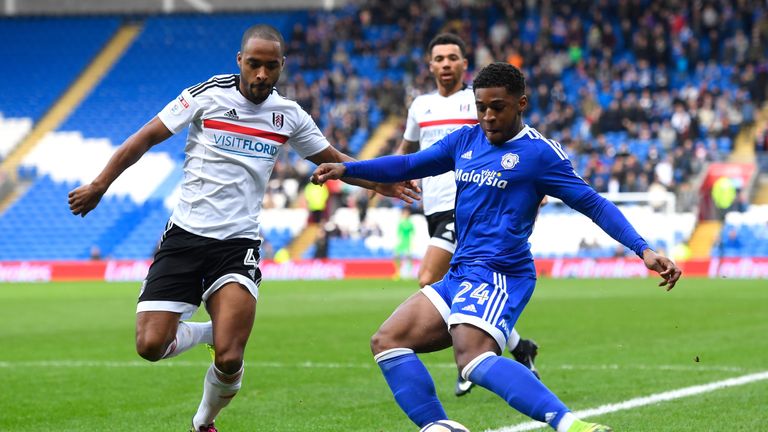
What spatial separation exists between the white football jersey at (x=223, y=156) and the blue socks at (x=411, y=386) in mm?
1520

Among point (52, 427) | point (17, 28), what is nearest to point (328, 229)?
point (17, 28)

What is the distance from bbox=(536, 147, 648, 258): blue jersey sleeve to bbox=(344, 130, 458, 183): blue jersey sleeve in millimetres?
642

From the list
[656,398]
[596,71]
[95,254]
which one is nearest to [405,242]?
[596,71]

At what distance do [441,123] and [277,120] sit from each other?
3.18 m

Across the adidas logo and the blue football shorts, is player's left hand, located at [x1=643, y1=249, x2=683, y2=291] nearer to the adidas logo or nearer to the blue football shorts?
the blue football shorts

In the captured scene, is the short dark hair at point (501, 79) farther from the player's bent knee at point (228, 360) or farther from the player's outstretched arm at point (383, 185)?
the player's bent knee at point (228, 360)

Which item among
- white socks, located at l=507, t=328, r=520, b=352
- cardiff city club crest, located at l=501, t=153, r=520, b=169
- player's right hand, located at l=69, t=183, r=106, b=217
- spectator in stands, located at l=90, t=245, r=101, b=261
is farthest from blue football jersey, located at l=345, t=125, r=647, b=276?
spectator in stands, located at l=90, t=245, r=101, b=261

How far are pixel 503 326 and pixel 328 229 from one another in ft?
92.0

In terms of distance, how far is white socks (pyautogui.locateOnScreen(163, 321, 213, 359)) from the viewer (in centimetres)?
744

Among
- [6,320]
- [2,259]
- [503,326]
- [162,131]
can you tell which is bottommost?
[2,259]

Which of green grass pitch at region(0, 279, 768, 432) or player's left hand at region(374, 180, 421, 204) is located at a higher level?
player's left hand at region(374, 180, 421, 204)

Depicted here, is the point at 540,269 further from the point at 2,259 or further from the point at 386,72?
the point at 2,259

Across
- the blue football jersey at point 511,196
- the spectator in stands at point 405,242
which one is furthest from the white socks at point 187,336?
the spectator in stands at point 405,242

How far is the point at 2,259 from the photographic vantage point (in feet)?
124
